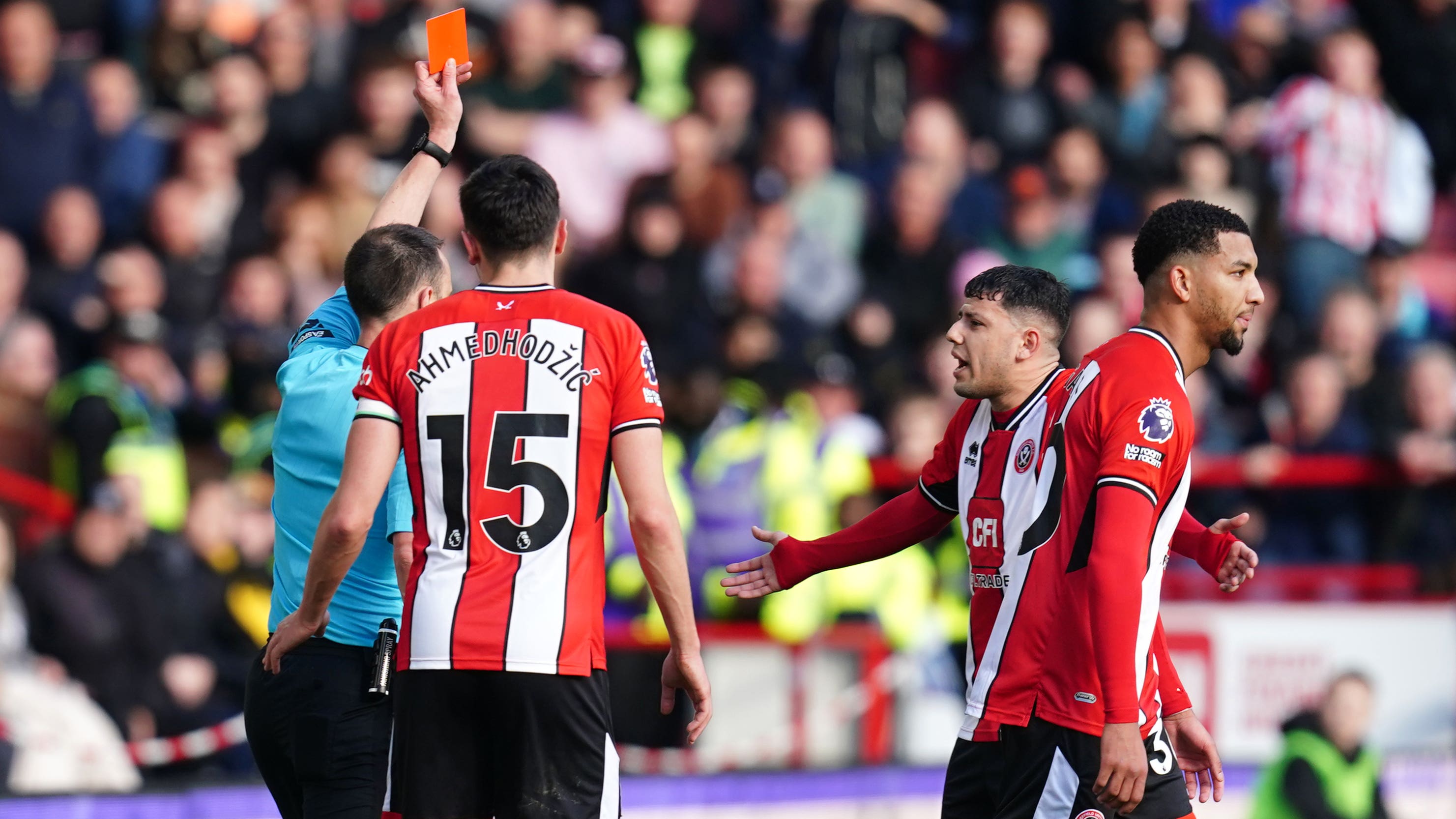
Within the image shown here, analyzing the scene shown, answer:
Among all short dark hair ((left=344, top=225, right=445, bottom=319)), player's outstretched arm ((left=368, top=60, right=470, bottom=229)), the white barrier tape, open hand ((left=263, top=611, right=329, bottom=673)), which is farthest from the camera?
the white barrier tape

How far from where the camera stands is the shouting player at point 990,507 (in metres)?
4.88

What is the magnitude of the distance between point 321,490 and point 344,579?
0.91ft

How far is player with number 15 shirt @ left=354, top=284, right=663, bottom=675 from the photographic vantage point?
444cm

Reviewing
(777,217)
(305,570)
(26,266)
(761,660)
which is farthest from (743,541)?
(305,570)

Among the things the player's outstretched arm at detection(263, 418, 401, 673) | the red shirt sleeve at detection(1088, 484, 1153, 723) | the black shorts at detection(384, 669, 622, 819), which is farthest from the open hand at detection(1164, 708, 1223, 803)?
the player's outstretched arm at detection(263, 418, 401, 673)

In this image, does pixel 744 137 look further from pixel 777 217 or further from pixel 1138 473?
pixel 1138 473

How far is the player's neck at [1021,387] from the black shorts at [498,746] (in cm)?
144

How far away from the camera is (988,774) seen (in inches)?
190

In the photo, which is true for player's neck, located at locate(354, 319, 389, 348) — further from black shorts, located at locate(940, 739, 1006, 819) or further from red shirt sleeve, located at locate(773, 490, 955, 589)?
black shorts, located at locate(940, 739, 1006, 819)

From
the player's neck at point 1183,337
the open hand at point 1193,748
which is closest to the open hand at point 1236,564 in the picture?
the open hand at point 1193,748

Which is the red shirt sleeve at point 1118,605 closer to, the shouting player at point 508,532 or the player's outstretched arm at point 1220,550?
the player's outstretched arm at point 1220,550

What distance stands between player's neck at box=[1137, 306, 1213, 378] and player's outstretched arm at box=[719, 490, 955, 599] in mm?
873

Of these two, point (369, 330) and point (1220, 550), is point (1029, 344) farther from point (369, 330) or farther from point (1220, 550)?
point (369, 330)

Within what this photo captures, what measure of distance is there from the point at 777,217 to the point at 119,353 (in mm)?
4378
